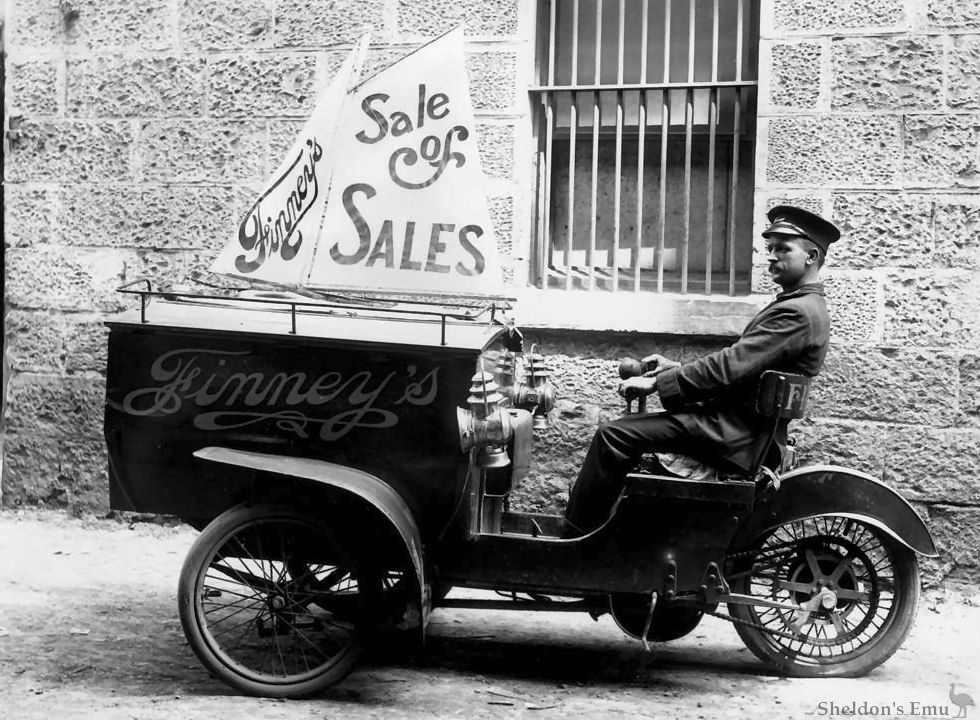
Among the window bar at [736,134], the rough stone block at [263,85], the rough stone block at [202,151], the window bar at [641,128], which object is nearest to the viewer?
the window bar at [736,134]

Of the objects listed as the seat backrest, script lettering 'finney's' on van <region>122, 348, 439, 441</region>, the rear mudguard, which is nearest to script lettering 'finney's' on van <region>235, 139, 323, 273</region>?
script lettering 'finney's' on van <region>122, 348, 439, 441</region>

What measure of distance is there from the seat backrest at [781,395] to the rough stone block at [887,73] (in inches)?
86.8

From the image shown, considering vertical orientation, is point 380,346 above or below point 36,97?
below

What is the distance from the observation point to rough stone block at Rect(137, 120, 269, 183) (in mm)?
6996

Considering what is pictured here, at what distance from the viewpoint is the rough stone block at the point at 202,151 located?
6996 mm

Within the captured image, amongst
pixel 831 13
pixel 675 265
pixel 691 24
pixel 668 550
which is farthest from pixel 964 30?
pixel 668 550

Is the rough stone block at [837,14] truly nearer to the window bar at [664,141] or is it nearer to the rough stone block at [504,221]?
the window bar at [664,141]

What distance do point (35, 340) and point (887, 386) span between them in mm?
4935

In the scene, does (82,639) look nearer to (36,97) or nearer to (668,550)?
(668,550)

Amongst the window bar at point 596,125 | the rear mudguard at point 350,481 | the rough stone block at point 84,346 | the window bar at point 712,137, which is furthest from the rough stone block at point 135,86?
the rear mudguard at point 350,481

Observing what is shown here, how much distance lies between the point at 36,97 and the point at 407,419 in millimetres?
4101

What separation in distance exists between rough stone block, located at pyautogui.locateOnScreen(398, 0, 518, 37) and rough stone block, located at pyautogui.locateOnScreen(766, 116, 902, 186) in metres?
1.56

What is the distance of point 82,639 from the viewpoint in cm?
523

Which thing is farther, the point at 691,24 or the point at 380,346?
the point at 691,24
